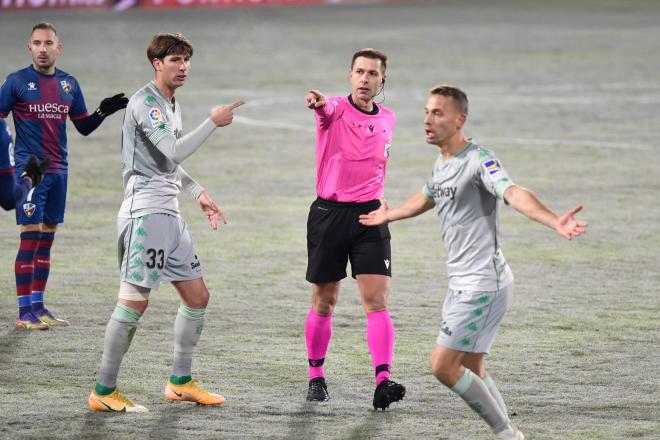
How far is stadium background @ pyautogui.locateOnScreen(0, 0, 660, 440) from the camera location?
8695 millimetres

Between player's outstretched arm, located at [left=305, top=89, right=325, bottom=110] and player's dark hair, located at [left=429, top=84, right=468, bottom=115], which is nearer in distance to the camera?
player's dark hair, located at [left=429, top=84, right=468, bottom=115]

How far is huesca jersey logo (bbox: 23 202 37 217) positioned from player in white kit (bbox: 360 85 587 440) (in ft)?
14.9

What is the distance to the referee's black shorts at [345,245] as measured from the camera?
9102 mm

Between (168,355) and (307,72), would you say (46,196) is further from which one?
(307,72)

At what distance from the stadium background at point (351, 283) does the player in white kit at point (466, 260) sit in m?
0.73

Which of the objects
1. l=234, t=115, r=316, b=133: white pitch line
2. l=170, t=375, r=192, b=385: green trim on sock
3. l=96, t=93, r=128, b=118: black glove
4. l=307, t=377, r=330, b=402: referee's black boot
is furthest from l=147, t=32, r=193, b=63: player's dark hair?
l=234, t=115, r=316, b=133: white pitch line

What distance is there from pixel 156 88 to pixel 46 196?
2.88 metres

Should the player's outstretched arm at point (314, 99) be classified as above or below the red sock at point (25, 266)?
above

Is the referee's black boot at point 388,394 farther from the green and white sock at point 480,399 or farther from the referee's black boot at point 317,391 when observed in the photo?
the green and white sock at point 480,399

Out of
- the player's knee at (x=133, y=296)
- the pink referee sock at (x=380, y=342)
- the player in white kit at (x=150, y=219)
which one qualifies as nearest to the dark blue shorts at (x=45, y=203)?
the player in white kit at (x=150, y=219)

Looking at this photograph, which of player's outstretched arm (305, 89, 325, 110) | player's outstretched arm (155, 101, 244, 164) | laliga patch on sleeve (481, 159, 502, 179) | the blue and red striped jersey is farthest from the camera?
the blue and red striped jersey

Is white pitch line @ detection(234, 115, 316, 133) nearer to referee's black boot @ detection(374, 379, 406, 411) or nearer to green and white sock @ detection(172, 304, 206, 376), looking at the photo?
green and white sock @ detection(172, 304, 206, 376)

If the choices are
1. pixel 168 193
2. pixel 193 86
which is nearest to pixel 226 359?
pixel 168 193

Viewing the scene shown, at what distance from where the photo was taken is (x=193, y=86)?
29.4 metres
